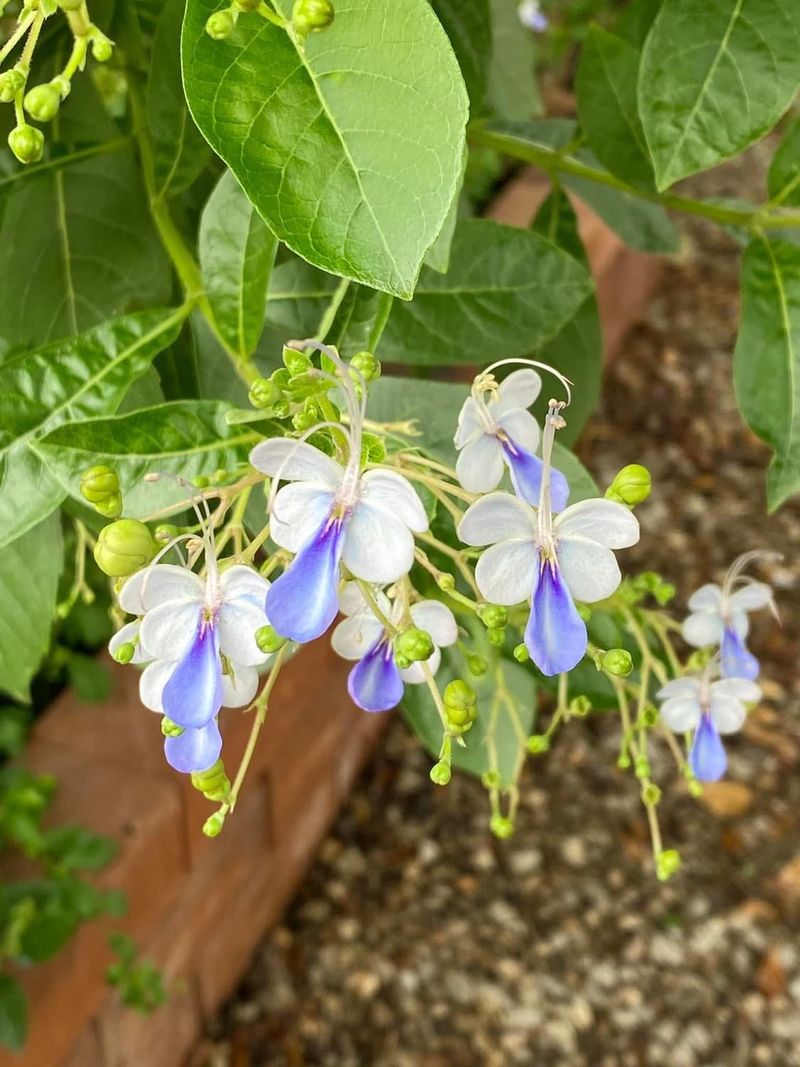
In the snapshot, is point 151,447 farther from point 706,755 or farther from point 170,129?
point 706,755


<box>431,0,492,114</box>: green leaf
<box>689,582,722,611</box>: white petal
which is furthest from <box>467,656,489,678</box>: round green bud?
<box>431,0,492,114</box>: green leaf

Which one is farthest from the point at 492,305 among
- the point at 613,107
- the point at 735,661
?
the point at 735,661

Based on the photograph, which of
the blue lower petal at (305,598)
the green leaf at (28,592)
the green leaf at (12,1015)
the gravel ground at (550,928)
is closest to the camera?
the blue lower petal at (305,598)

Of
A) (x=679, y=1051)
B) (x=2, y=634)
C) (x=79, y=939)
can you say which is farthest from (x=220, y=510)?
(x=679, y=1051)

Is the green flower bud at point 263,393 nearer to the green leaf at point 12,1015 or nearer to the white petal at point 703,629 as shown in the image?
the white petal at point 703,629

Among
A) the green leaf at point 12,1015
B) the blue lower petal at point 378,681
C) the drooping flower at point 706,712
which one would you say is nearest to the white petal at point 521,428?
the blue lower petal at point 378,681

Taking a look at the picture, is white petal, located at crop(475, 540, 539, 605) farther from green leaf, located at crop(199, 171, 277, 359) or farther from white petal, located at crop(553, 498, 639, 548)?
green leaf, located at crop(199, 171, 277, 359)
